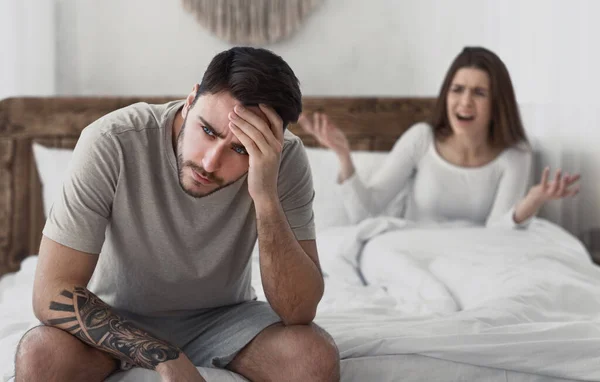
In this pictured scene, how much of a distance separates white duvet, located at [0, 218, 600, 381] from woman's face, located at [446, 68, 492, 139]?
363 millimetres

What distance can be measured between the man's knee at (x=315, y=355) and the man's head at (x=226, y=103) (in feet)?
1.08

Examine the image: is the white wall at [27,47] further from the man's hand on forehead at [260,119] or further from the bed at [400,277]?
the man's hand on forehead at [260,119]

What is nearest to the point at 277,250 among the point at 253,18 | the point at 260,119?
the point at 260,119

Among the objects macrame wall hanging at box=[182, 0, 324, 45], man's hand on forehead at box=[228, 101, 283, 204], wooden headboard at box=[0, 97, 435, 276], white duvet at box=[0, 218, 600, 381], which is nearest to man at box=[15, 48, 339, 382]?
man's hand on forehead at box=[228, 101, 283, 204]

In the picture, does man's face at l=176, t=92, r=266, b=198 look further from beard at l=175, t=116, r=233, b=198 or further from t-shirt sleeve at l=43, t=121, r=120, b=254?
t-shirt sleeve at l=43, t=121, r=120, b=254

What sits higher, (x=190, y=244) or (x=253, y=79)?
(x=253, y=79)

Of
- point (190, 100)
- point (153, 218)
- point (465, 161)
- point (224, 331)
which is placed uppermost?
point (190, 100)

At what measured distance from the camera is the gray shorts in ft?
4.90

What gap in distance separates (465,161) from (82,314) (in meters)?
1.73

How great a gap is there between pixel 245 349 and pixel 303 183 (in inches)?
13.6

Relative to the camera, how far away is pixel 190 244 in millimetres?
1507

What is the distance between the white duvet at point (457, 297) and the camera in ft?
5.12

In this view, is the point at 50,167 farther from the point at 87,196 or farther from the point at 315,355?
the point at 315,355

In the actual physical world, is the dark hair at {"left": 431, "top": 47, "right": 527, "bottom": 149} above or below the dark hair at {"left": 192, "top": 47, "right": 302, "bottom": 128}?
below
